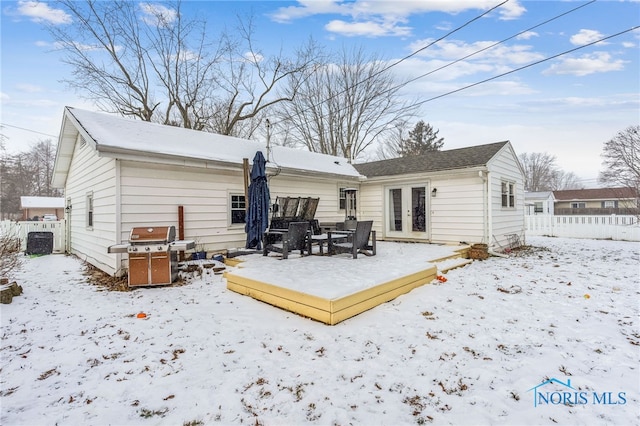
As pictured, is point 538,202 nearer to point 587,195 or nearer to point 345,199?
point 587,195

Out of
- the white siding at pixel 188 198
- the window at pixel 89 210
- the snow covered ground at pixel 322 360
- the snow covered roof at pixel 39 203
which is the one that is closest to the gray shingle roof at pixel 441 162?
the white siding at pixel 188 198

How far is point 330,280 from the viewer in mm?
4461

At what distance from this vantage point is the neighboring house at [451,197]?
28.4 feet

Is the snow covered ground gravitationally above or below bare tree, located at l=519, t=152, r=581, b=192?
below

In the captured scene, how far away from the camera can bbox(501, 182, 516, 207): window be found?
377 inches

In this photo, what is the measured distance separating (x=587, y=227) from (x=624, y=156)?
6007 millimetres

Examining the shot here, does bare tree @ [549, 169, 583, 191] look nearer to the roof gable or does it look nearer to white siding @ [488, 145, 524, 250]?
the roof gable

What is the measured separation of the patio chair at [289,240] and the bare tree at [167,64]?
13.5 metres

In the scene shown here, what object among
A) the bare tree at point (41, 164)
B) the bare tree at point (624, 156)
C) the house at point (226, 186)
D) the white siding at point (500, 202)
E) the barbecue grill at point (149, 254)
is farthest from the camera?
the bare tree at point (41, 164)

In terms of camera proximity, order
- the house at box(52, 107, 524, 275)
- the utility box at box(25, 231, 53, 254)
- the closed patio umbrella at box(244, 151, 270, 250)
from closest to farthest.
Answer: the house at box(52, 107, 524, 275) → the closed patio umbrella at box(244, 151, 270, 250) → the utility box at box(25, 231, 53, 254)

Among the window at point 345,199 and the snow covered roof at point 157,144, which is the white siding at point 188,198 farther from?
the window at point 345,199

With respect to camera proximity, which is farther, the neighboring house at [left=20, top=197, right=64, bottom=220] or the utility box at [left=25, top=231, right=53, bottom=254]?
the neighboring house at [left=20, top=197, right=64, bottom=220]

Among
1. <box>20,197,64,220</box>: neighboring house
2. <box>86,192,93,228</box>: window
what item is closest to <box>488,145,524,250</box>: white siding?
<box>86,192,93,228</box>: window

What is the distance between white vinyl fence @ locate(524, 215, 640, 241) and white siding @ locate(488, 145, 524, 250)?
4873 millimetres
